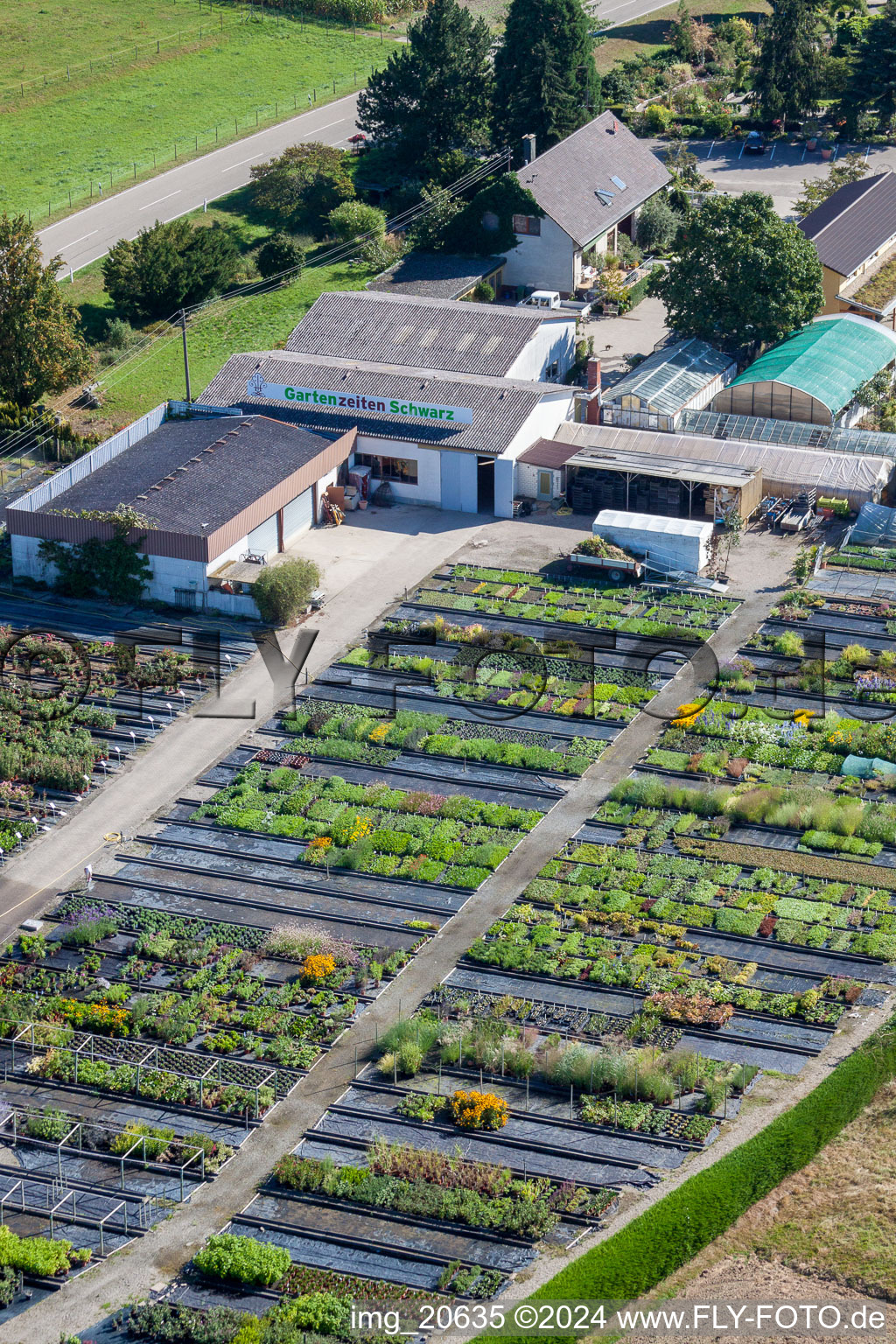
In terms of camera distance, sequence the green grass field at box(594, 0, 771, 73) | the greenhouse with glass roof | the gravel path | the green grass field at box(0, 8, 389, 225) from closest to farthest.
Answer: the gravel path → the greenhouse with glass roof → the green grass field at box(0, 8, 389, 225) → the green grass field at box(594, 0, 771, 73)

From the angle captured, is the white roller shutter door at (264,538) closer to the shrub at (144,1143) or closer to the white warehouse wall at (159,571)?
the white warehouse wall at (159,571)

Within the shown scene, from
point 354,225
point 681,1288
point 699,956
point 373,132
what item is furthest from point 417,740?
point 373,132

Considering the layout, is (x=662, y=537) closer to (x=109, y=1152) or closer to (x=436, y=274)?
(x=436, y=274)

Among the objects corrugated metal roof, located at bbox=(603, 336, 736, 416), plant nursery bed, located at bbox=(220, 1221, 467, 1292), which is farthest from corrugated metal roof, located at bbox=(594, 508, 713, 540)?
plant nursery bed, located at bbox=(220, 1221, 467, 1292)

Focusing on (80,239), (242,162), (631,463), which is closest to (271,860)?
(631,463)

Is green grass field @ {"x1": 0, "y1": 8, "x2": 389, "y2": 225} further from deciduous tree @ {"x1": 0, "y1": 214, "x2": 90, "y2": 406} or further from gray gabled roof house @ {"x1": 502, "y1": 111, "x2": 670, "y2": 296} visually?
gray gabled roof house @ {"x1": 502, "y1": 111, "x2": 670, "y2": 296}

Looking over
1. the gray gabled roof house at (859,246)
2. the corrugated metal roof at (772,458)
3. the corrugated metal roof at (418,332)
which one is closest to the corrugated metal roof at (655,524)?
the corrugated metal roof at (772,458)
